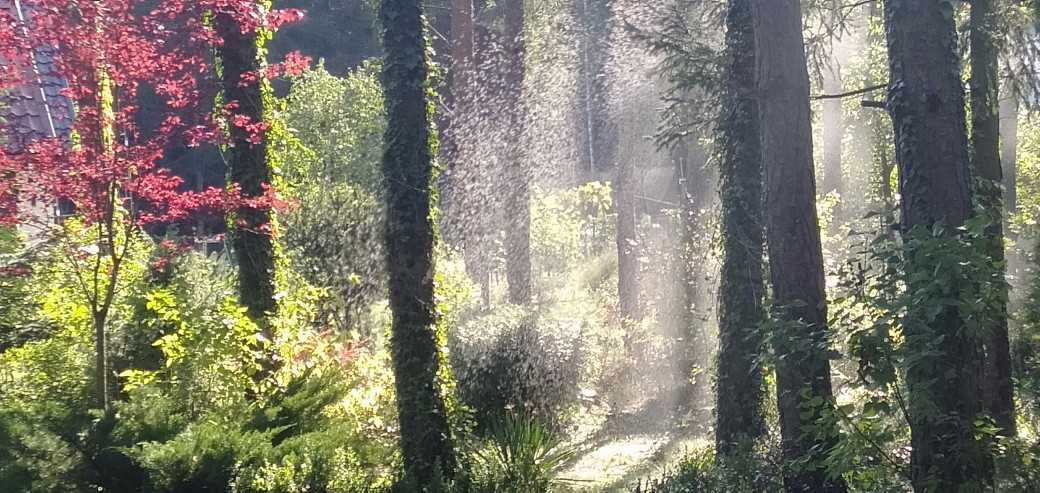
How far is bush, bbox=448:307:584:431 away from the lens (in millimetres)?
9258

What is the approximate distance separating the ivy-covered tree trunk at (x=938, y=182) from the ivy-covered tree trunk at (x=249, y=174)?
480 cm

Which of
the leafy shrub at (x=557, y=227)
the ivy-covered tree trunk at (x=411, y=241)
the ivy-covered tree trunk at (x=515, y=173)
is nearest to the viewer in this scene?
the ivy-covered tree trunk at (x=411, y=241)

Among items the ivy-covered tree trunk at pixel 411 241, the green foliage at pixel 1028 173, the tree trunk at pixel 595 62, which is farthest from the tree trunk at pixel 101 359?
the green foliage at pixel 1028 173

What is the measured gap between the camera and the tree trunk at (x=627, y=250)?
15547 mm

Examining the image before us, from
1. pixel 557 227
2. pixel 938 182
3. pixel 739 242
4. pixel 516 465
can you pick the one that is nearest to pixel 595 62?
pixel 557 227

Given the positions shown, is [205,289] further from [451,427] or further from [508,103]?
[508,103]

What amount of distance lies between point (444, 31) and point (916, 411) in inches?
908

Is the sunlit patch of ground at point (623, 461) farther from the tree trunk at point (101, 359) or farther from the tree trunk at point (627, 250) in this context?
the tree trunk at point (627, 250)

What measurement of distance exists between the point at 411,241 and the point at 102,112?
2.19 meters

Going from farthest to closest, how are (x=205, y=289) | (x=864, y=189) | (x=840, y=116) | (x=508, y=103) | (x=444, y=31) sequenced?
(x=864, y=189) → (x=444, y=31) → (x=840, y=116) → (x=508, y=103) → (x=205, y=289)

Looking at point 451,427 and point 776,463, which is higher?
point 451,427

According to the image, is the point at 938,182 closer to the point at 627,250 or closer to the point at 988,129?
the point at 988,129

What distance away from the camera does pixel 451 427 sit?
6.38m

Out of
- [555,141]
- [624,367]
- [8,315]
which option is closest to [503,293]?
[555,141]
